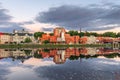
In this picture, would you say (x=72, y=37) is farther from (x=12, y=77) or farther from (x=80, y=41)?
(x=12, y=77)

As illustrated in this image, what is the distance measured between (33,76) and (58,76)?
230cm

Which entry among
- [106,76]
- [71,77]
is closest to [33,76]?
[71,77]

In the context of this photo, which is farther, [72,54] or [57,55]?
[72,54]

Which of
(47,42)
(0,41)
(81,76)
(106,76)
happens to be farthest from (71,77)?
(0,41)

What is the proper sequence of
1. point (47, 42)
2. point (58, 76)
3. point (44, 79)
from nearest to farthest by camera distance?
point (44, 79), point (58, 76), point (47, 42)

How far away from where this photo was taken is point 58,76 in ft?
99.7

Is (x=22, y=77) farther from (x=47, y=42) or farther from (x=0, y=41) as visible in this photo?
(x=0, y=41)

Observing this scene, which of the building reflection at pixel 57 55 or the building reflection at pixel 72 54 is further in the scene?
the building reflection at pixel 57 55

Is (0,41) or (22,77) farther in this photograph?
(0,41)

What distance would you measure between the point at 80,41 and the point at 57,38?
15282mm

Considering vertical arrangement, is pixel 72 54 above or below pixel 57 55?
below

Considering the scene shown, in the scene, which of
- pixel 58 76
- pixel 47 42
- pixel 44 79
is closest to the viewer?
pixel 44 79

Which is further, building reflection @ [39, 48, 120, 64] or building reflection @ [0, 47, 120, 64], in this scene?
building reflection @ [0, 47, 120, 64]

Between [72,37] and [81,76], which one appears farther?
[72,37]
